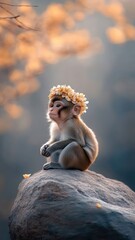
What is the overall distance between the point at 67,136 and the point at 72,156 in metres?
0.32

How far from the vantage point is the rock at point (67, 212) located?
17.5ft

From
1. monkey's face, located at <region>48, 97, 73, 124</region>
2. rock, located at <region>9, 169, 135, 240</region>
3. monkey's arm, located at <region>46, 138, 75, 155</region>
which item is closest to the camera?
rock, located at <region>9, 169, 135, 240</region>

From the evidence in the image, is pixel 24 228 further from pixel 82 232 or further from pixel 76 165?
pixel 76 165

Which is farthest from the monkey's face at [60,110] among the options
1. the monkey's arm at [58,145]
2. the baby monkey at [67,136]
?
the monkey's arm at [58,145]

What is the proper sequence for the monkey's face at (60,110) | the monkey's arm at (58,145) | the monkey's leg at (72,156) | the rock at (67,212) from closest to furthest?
the rock at (67,212) < the monkey's leg at (72,156) < the monkey's arm at (58,145) < the monkey's face at (60,110)

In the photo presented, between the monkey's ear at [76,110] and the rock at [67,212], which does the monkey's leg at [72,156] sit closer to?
the rock at [67,212]

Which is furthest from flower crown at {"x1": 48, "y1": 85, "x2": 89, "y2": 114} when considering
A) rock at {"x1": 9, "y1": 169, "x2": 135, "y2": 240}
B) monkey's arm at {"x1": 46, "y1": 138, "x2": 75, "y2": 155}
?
rock at {"x1": 9, "y1": 169, "x2": 135, "y2": 240}

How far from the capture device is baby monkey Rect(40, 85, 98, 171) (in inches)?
250

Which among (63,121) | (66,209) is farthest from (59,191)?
(63,121)

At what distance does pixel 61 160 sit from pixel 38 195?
2.62ft

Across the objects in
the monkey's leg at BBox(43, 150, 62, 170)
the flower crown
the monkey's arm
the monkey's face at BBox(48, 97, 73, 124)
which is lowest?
the monkey's leg at BBox(43, 150, 62, 170)

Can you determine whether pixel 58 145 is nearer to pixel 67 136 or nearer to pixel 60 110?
pixel 67 136

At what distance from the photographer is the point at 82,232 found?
17.4 ft

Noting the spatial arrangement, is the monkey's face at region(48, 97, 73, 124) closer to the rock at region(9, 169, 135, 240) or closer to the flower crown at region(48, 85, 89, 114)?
the flower crown at region(48, 85, 89, 114)
